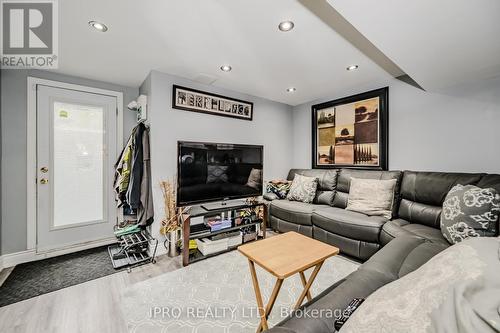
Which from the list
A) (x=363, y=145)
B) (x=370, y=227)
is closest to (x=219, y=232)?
(x=370, y=227)

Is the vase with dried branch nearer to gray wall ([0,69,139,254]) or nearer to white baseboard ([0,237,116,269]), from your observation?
white baseboard ([0,237,116,269])

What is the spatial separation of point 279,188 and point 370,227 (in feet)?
5.15

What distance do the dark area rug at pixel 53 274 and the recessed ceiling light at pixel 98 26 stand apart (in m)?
2.37

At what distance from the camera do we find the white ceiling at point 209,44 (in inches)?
59.4

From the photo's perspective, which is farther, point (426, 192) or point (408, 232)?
point (426, 192)

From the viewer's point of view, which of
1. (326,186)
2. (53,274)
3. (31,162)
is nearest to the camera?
(53,274)

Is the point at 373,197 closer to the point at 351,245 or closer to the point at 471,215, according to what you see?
the point at 351,245

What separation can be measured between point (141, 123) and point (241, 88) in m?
1.55

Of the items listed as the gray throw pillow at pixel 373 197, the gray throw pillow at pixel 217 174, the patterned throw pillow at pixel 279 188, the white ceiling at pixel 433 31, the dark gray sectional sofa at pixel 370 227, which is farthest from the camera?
the patterned throw pillow at pixel 279 188

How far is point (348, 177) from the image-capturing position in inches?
118

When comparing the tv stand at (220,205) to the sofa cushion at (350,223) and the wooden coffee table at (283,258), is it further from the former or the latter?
the wooden coffee table at (283,258)

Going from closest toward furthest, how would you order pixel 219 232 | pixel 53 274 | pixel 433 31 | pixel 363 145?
pixel 433 31, pixel 53 274, pixel 219 232, pixel 363 145

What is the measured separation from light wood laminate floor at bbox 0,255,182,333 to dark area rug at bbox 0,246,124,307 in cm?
12

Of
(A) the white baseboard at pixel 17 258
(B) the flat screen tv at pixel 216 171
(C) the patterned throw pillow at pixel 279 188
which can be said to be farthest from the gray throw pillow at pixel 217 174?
(A) the white baseboard at pixel 17 258
